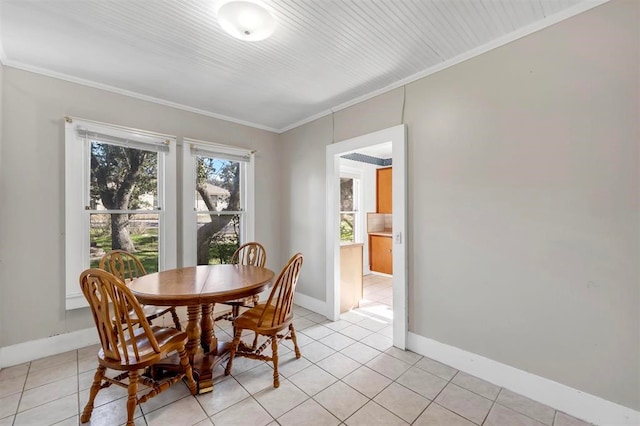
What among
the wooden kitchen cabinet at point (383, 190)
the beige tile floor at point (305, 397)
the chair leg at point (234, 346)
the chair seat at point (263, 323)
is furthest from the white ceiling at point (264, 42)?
the wooden kitchen cabinet at point (383, 190)

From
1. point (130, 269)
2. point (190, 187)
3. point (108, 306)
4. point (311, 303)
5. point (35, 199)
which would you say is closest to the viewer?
point (108, 306)

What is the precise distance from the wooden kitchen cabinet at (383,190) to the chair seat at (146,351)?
4544mm

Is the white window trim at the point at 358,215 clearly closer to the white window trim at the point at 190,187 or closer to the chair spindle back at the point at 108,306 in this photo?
the white window trim at the point at 190,187

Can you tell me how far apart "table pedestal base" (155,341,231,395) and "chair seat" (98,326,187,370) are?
336mm

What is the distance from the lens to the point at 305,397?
189 cm

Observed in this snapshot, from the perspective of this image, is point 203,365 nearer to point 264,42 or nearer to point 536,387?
point 536,387

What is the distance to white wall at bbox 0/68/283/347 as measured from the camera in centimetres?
228

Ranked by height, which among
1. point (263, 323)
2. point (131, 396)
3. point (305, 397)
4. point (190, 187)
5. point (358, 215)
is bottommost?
point (305, 397)

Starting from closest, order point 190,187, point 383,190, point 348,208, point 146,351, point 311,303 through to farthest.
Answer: point 146,351
point 190,187
point 311,303
point 348,208
point 383,190

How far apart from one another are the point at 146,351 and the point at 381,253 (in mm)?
4560

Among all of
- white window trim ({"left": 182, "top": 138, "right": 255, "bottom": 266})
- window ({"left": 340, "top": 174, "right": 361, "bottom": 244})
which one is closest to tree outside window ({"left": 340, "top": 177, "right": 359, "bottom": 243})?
window ({"left": 340, "top": 174, "right": 361, "bottom": 244})

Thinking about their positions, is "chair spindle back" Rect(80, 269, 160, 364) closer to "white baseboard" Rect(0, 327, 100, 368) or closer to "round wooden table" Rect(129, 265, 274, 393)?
"round wooden table" Rect(129, 265, 274, 393)

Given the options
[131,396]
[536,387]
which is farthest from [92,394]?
→ [536,387]

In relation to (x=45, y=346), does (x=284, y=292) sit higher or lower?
Answer: higher
